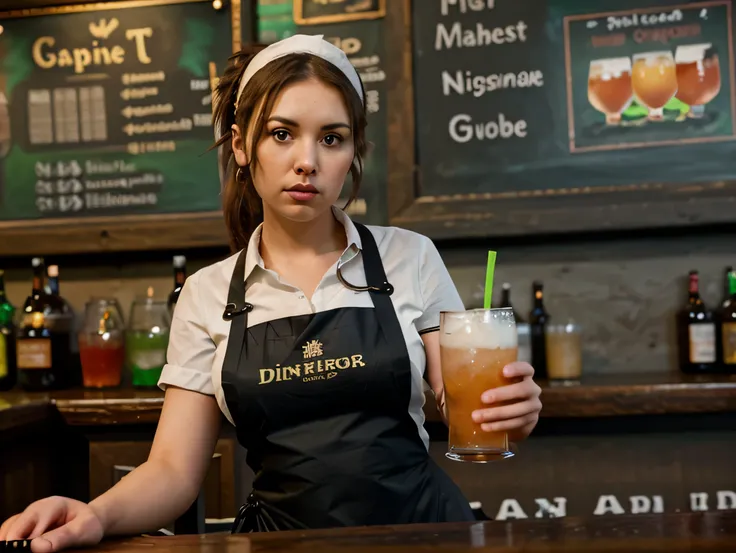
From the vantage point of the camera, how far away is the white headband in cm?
136

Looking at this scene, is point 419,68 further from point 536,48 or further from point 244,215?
point 244,215

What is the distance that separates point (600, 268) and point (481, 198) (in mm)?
502

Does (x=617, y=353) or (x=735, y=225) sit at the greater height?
(x=735, y=225)

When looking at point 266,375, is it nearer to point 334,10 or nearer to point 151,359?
point 151,359

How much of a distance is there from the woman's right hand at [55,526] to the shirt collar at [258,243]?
610mm

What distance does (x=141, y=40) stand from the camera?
2689 millimetres

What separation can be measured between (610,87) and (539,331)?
88 centimetres

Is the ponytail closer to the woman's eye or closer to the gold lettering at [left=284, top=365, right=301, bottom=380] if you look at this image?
the woman's eye

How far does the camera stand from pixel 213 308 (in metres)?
1.42

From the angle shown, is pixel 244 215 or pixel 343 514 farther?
pixel 244 215

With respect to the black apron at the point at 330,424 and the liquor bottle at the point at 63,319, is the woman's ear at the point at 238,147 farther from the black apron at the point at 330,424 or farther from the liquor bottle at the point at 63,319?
the liquor bottle at the point at 63,319

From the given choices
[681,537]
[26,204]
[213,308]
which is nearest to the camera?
[681,537]

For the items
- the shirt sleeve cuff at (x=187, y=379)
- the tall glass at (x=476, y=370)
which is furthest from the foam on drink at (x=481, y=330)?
the shirt sleeve cuff at (x=187, y=379)

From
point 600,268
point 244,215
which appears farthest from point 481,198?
point 244,215
